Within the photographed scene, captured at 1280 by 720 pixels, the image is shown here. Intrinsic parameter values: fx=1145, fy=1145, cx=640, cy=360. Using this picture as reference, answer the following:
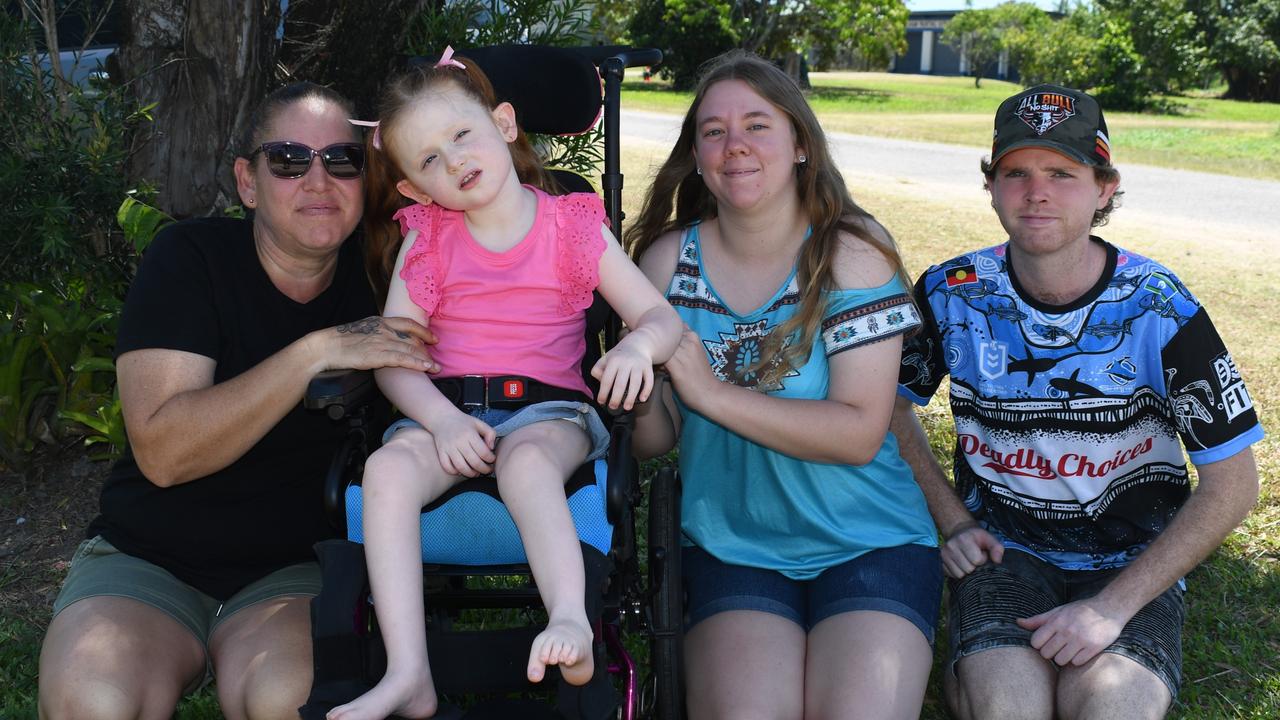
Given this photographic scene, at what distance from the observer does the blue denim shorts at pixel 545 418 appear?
107 inches

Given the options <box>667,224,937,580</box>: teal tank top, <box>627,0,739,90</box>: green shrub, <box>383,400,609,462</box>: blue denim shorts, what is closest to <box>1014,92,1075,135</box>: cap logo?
<box>667,224,937,580</box>: teal tank top

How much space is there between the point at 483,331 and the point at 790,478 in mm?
879

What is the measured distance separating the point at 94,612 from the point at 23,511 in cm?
235

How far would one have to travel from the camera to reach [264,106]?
293cm

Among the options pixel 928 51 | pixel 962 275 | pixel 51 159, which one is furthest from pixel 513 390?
pixel 928 51

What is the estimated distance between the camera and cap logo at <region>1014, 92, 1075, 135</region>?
2.85 m

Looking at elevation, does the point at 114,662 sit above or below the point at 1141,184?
above

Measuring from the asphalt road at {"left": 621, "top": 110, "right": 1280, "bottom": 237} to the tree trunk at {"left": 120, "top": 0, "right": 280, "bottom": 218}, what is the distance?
5.10 m

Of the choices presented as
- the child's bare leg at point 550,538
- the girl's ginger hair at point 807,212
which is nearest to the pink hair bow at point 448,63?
the girl's ginger hair at point 807,212

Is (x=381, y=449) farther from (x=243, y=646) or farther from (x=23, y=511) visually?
(x=23, y=511)

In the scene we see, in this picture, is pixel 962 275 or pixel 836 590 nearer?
pixel 836 590

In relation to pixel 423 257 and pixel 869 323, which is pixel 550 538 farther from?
pixel 869 323

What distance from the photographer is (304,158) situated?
285 cm

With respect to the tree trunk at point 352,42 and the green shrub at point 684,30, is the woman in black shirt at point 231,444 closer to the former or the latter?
the tree trunk at point 352,42
